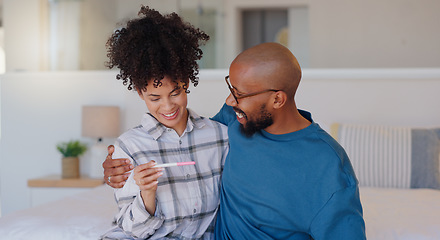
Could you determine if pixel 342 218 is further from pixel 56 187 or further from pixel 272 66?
pixel 56 187

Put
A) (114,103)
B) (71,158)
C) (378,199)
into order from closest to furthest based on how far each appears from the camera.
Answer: (378,199)
(71,158)
(114,103)

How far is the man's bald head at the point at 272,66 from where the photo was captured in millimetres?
1226

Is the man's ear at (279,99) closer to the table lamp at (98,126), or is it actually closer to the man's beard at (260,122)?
the man's beard at (260,122)

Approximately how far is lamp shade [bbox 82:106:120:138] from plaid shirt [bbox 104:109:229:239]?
1.80 metres

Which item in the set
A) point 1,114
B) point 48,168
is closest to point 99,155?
point 48,168

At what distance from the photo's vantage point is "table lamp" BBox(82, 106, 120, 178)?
316 centimetres

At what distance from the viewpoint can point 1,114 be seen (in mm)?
3527

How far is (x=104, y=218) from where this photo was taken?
1853 millimetres

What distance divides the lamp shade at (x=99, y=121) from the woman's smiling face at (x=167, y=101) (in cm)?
183

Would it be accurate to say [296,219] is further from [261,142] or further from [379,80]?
[379,80]

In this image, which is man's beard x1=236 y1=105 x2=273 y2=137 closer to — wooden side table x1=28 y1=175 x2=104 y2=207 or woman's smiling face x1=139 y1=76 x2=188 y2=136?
woman's smiling face x1=139 y1=76 x2=188 y2=136

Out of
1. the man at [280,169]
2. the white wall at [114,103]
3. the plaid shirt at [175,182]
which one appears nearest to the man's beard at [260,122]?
the man at [280,169]

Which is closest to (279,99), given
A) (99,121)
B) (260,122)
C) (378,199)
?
(260,122)

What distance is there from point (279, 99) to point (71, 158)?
2315 millimetres
